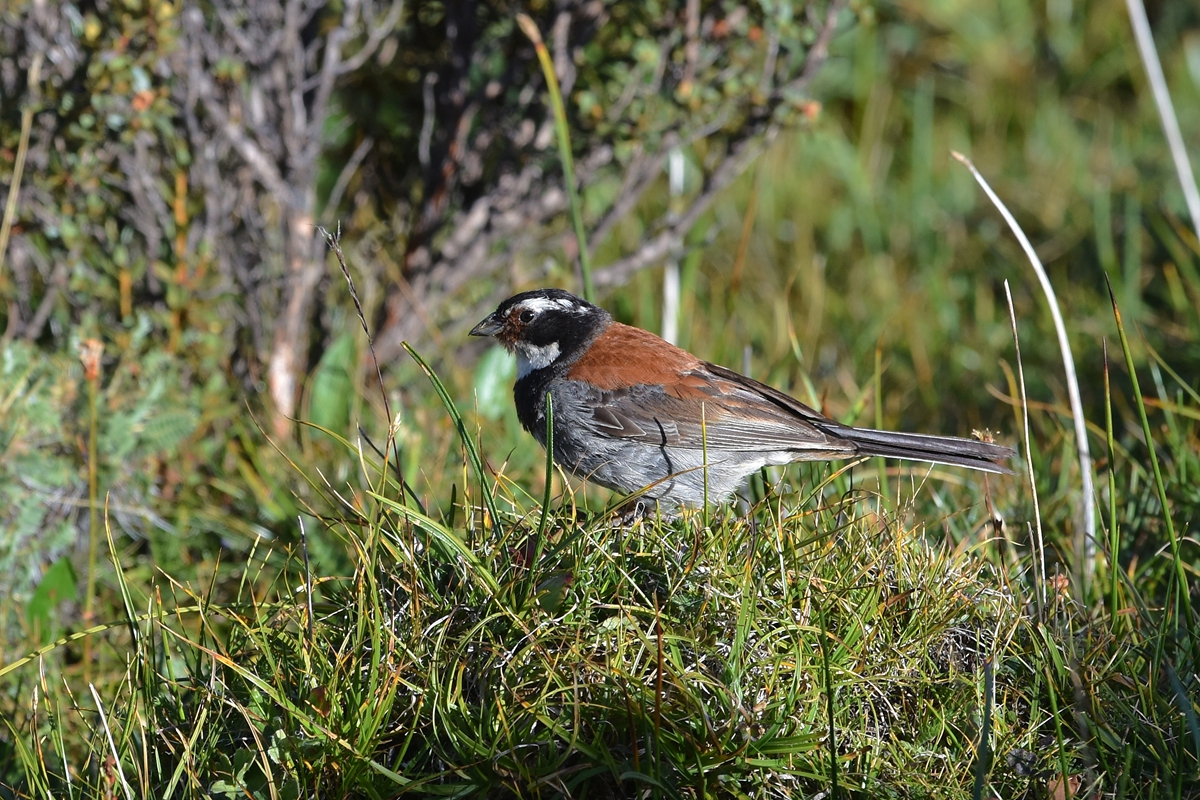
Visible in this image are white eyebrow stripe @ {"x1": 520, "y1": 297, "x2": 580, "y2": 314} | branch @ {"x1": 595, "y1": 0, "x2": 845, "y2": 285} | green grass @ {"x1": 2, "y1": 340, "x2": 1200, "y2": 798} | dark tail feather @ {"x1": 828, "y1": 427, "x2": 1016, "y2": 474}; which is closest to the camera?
green grass @ {"x1": 2, "y1": 340, "x2": 1200, "y2": 798}

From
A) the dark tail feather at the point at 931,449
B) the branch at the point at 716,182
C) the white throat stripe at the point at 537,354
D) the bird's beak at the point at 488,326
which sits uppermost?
the branch at the point at 716,182

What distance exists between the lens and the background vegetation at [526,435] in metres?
2.66

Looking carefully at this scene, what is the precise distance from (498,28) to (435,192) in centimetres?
78

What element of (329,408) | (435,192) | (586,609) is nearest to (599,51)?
(435,192)

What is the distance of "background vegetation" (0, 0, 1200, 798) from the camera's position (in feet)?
8.72

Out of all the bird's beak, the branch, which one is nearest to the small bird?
the bird's beak

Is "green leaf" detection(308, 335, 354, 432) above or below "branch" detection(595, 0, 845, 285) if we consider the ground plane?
below

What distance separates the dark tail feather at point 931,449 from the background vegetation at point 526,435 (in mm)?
200

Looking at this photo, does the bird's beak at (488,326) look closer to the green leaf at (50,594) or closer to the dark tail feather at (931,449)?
the dark tail feather at (931,449)

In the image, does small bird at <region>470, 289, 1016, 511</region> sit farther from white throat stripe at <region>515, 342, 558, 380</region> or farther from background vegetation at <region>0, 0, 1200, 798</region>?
background vegetation at <region>0, 0, 1200, 798</region>

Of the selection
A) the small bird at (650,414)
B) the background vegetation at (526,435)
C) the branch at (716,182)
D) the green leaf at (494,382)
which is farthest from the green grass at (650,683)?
the branch at (716,182)

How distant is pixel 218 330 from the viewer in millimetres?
4812

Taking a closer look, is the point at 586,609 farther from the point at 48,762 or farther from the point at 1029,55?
the point at 1029,55

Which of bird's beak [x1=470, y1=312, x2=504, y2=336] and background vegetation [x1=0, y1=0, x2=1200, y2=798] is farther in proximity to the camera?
bird's beak [x1=470, y1=312, x2=504, y2=336]
